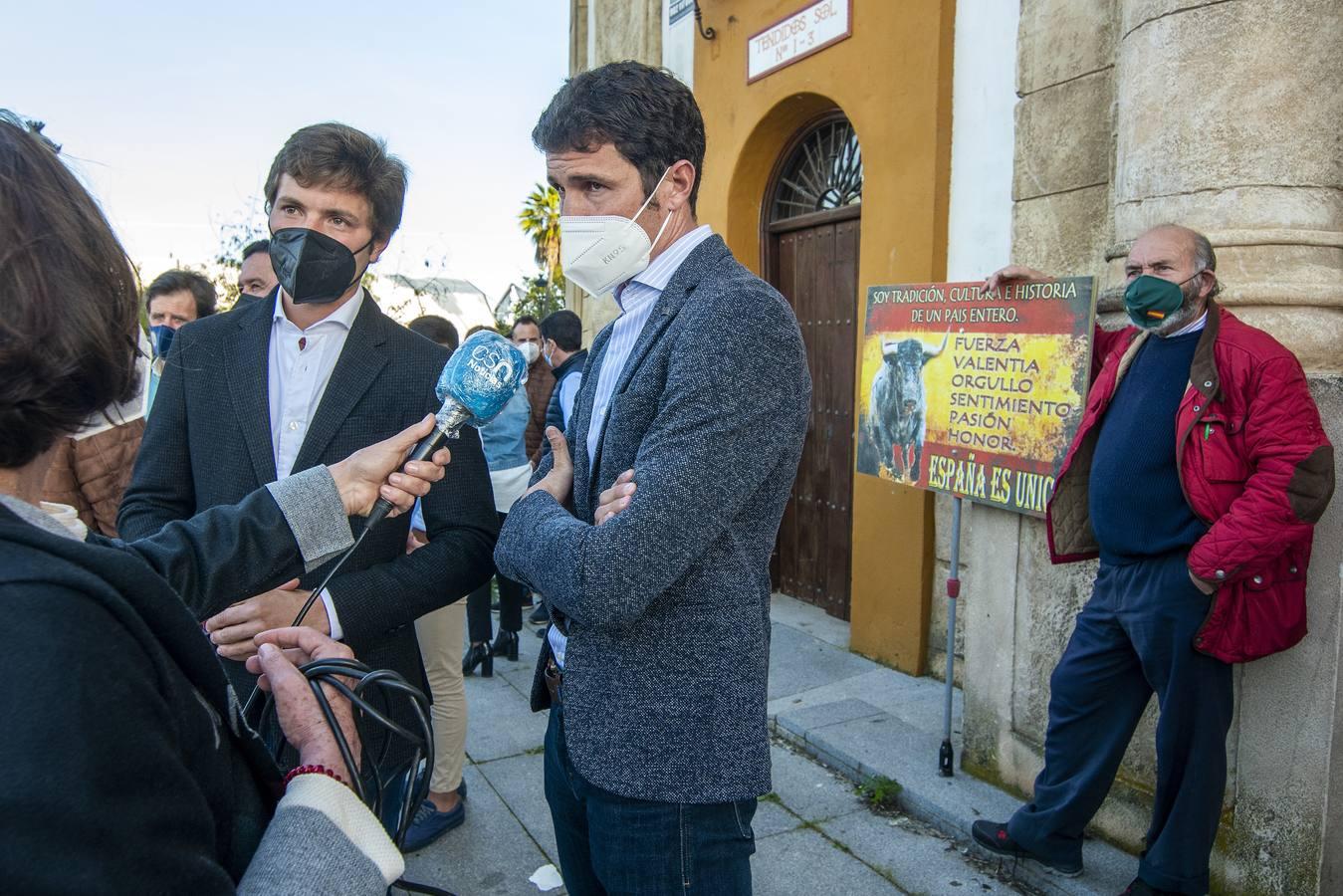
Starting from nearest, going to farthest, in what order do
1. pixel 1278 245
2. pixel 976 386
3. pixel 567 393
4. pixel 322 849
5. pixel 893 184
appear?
pixel 322 849 → pixel 1278 245 → pixel 976 386 → pixel 893 184 → pixel 567 393

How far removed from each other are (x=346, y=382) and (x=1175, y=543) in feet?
7.73

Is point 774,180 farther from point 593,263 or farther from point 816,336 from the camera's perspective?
point 593,263

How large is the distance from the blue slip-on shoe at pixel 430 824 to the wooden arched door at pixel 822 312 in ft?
9.94

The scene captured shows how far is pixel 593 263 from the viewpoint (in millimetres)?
1762

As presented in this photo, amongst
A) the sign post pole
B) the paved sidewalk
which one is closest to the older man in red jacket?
the paved sidewalk

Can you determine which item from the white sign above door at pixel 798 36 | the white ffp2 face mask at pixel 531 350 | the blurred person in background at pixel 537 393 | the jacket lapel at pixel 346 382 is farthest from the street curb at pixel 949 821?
the white ffp2 face mask at pixel 531 350

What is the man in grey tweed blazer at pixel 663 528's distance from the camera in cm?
141

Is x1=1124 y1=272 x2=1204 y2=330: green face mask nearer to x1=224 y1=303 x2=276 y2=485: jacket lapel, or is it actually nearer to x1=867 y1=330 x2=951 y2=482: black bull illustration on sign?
x1=867 y1=330 x2=951 y2=482: black bull illustration on sign

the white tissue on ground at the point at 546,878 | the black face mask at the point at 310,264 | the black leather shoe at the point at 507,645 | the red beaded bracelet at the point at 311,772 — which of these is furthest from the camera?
the black leather shoe at the point at 507,645

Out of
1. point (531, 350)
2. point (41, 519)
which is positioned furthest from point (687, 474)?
point (531, 350)

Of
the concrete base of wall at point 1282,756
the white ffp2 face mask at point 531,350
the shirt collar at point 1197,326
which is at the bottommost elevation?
the concrete base of wall at point 1282,756

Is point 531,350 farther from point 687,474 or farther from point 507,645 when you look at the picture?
point 687,474

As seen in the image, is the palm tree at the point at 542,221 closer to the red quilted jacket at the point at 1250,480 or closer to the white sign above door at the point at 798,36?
the white sign above door at the point at 798,36

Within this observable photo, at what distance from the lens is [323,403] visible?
6.57 ft
